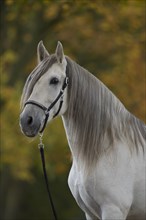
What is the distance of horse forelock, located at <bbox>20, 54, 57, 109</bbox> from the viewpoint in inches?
275

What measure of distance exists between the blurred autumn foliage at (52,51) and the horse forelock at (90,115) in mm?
8875

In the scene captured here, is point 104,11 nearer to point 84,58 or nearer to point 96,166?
point 84,58

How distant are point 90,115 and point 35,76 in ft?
1.98

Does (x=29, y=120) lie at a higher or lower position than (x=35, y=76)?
lower

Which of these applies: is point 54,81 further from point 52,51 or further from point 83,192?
point 52,51

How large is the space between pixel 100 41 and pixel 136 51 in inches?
62.2

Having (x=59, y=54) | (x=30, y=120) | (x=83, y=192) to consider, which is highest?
(x=59, y=54)

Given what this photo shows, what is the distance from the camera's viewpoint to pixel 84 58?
22203 millimetres

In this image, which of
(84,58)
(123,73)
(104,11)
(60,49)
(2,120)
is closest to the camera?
(60,49)

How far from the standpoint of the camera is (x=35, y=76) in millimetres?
7004

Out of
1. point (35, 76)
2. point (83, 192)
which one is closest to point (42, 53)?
point (35, 76)

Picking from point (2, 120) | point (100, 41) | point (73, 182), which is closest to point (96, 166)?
point (73, 182)

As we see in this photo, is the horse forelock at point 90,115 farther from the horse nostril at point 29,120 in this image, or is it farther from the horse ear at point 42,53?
the horse nostril at point 29,120

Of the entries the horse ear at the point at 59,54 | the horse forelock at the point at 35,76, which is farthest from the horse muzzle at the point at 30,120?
the horse ear at the point at 59,54
